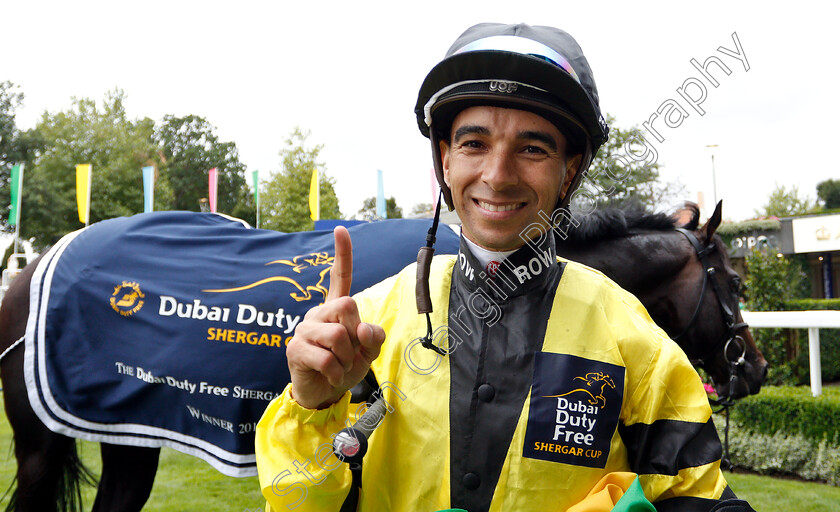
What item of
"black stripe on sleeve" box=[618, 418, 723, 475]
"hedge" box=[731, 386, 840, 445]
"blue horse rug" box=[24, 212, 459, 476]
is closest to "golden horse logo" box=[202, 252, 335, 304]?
"blue horse rug" box=[24, 212, 459, 476]

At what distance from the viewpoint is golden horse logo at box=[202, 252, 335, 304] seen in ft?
7.93

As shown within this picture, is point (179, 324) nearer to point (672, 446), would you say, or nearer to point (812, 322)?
point (672, 446)

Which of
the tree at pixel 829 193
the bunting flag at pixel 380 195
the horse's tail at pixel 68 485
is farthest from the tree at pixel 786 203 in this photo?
the horse's tail at pixel 68 485

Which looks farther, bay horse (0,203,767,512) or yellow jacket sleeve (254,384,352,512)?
bay horse (0,203,767,512)

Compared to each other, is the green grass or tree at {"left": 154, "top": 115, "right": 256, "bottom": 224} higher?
tree at {"left": 154, "top": 115, "right": 256, "bottom": 224}

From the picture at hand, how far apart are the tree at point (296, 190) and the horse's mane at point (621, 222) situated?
18481 mm

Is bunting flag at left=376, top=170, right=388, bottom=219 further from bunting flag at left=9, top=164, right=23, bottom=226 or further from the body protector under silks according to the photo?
the body protector under silks

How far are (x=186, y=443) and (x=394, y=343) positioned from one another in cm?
171

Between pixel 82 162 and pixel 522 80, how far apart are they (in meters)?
30.1

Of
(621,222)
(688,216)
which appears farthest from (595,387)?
(688,216)

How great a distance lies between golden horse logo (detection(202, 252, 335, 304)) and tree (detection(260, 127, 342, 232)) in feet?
61.0

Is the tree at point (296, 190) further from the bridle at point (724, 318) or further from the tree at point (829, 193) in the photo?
the tree at point (829, 193)

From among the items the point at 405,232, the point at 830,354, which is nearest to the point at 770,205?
the point at 830,354

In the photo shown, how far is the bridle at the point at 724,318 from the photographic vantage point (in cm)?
280
